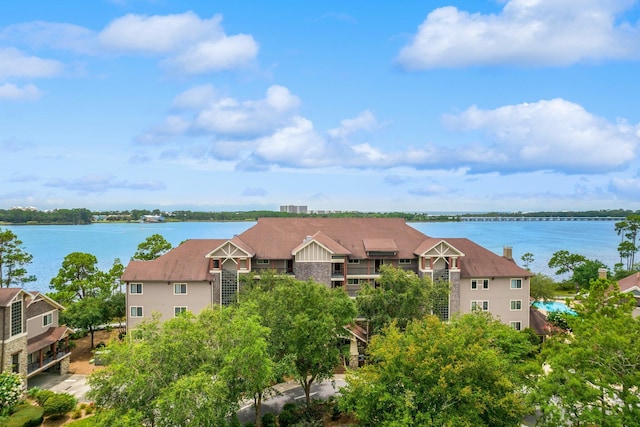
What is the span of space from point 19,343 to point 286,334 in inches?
692

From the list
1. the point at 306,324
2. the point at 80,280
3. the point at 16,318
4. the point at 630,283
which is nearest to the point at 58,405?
the point at 16,318

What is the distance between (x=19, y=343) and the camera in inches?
1005

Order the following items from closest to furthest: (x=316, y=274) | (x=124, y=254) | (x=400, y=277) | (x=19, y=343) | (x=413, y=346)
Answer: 1. (x=413, y=346)
2. (x=19, y=343)
3. (x=400, y=277)
4. (x=316, y=274)
5. (x=124, y=254)

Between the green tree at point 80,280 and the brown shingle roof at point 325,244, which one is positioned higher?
the brown shingle roof at point 325,244

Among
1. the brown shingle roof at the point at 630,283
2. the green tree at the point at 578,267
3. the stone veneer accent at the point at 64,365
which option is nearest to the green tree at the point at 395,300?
the brown shingle roof at the point at 630,283

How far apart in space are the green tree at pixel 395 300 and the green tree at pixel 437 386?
1040 centimetres

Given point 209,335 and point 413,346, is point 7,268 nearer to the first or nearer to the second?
point 209,335

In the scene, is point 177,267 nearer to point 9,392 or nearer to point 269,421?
point 9,392

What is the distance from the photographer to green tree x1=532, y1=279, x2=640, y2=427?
14.5 m

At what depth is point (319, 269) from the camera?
33.8 meters

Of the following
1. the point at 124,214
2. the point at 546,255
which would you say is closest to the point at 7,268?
the point at 546,255

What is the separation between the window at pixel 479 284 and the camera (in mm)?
34500

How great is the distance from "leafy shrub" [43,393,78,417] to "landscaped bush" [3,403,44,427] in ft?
1.11

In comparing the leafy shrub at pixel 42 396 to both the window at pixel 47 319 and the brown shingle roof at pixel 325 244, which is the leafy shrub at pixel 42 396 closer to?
the window at pixel 47 319
